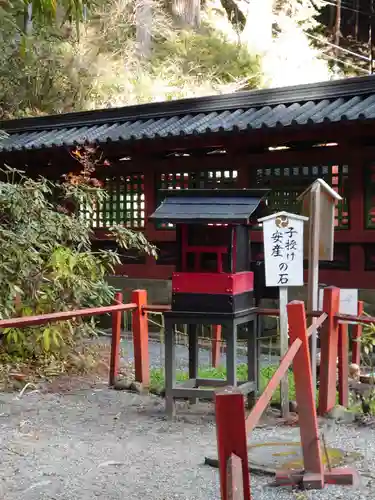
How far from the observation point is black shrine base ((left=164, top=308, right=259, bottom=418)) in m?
6.08

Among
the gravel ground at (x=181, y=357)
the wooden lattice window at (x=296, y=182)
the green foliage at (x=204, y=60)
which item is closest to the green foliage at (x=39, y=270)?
the gravel ground at (x=181, y=357)

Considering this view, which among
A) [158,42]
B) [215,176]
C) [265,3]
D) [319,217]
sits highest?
[265,3]

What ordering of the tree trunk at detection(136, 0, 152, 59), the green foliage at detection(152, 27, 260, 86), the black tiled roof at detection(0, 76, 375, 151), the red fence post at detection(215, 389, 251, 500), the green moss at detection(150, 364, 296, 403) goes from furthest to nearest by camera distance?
the tree trunk at detection(136, 0, 152, 59) < the green foliage at detection(152, 27, 260, 86) < the black tiled roof at detection(0, 76, 375, 151) < the green moss at detection(150, 364, 296, 403) < the red fence post at detection(215, 389, 251, 500)

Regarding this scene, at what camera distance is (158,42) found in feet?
72.3

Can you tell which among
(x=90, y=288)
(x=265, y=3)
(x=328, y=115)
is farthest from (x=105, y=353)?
(x=265, y=3)

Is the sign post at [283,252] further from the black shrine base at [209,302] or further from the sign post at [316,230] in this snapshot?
the black shrine base at [209,302]

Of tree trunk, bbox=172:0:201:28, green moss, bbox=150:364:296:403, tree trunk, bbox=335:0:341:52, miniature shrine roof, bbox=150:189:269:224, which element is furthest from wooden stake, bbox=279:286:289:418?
tree trunk, bbox=335:0:341:52

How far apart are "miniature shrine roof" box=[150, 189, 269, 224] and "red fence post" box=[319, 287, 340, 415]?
1017mm

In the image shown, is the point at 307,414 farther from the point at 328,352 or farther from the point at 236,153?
the point at 236,153

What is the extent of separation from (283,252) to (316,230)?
15.7 inches

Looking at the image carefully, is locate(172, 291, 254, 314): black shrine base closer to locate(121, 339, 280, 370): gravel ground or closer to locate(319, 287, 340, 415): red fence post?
locate(319, 287, 340, 415): red fence post

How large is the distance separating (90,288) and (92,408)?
73.5 inches

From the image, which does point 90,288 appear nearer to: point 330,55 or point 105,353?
point 105,353

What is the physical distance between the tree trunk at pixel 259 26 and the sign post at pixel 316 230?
16211 millimetres
